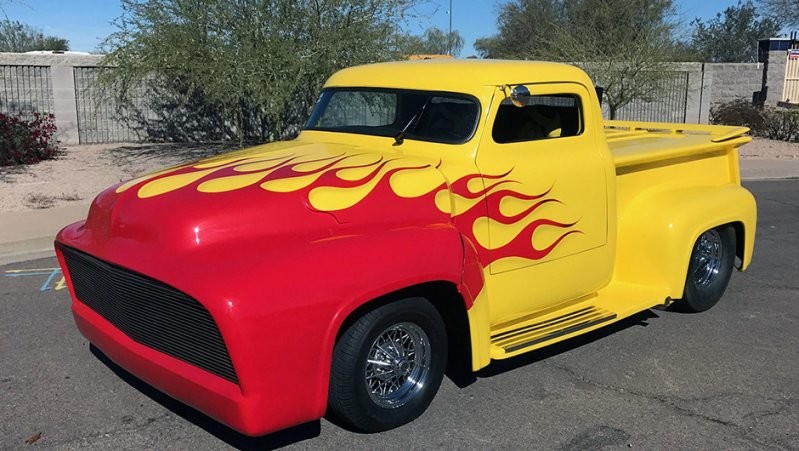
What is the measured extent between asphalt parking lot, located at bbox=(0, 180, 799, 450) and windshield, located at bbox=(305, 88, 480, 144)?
5.10 feet

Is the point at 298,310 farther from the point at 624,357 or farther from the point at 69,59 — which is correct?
the point at 69,59

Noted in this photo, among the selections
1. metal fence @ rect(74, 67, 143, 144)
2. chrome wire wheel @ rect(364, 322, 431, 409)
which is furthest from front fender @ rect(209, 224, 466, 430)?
metal fence @ rect(74, 67, 143, 144)

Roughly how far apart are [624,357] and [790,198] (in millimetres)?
8405

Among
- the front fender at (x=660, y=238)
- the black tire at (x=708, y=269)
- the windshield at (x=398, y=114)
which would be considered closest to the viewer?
the windshield at (x=398, y=114)

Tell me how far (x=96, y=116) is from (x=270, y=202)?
15.2m

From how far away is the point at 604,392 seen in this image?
436 cm

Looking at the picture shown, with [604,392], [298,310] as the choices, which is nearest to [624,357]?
[604,392]

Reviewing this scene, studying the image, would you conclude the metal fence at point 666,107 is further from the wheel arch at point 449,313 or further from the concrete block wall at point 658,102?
the wheel arch at point 449,313

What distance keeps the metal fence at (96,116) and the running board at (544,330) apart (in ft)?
47.5

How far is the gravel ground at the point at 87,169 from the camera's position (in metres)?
10.8

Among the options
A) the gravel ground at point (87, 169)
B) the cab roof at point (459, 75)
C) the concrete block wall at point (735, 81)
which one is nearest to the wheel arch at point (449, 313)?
the cab roof at point (459, 75)

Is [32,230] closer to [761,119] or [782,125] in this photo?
[782,125]

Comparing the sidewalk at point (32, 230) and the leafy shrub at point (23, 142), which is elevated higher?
the leafy shrub at point (23, 142)

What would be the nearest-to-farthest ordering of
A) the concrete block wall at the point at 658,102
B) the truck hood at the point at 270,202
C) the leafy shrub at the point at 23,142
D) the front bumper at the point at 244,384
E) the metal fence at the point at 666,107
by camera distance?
1. the front bumper at the point at 244,384
2. the truck hood at the point at 270,202
3. the leafy shrub at the point at 23,142
4. the concrete block wall at the point at 658,102
5. the metal fence at the point at 666,107
